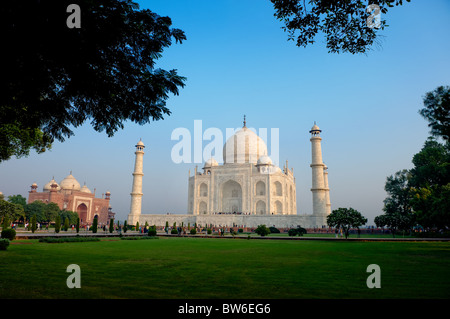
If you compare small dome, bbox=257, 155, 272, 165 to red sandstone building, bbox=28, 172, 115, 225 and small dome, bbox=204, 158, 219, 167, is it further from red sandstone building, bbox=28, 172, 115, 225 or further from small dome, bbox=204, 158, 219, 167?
red sandstone building, bbox=28, 172, 115, 225

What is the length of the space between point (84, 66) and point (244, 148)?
43.1 meters

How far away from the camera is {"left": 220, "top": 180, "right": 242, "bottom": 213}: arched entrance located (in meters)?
44.4

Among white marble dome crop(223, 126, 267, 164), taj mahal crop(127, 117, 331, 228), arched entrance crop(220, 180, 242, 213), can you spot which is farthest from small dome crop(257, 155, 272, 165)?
arched entrance crop(220, 180, 242, 213)

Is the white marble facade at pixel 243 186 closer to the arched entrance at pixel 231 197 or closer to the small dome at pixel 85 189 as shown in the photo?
the arched entrance at pixel 231 197

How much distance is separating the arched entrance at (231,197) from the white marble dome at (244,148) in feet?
13.9

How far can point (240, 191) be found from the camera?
4509cm

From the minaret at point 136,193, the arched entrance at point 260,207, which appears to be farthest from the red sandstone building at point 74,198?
the arched entrance at point 260,207

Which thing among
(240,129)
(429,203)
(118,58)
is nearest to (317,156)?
(429,203)

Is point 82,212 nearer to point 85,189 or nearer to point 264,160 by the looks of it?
point 85,189

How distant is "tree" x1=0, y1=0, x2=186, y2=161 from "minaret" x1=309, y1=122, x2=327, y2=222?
100 feet

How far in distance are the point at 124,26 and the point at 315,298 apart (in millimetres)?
5783

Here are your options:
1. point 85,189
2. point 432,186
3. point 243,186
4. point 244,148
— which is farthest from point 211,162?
point 432,186

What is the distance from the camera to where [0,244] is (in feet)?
34.2

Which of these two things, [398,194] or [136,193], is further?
[136,193]
